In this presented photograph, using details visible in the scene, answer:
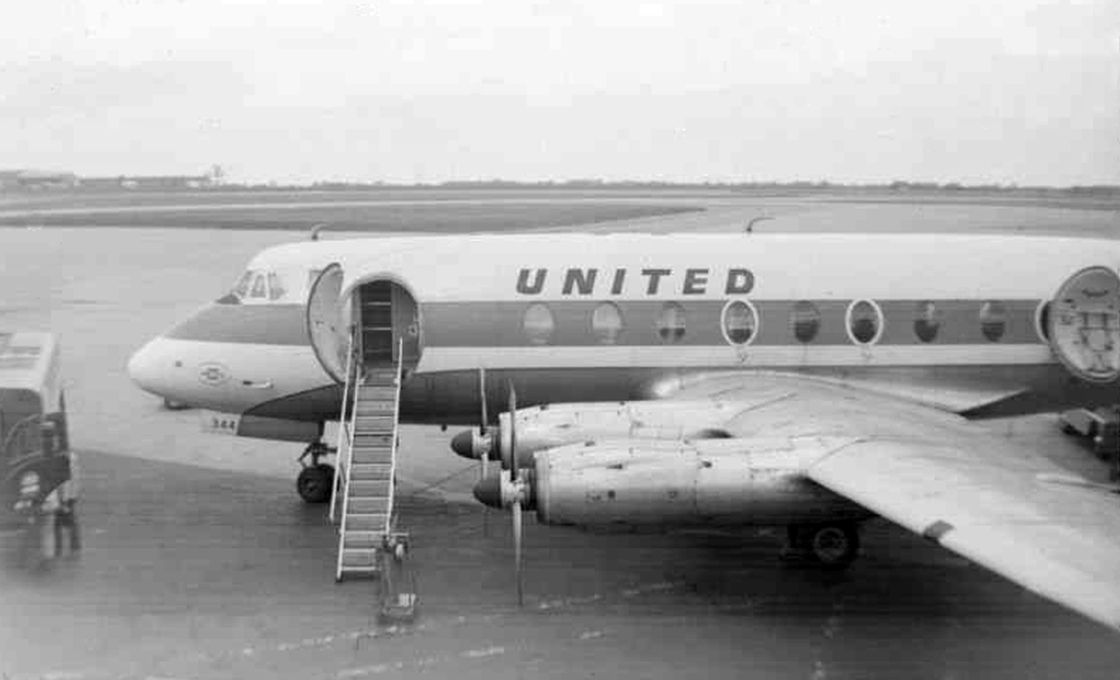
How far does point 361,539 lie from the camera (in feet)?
38.6

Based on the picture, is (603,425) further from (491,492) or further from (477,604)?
(477,604)

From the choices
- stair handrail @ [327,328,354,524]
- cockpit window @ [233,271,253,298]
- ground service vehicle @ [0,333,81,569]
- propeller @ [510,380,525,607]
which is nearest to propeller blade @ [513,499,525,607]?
propeller @ [510,380,525,607]

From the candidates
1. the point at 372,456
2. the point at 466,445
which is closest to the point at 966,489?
the point at 466,445

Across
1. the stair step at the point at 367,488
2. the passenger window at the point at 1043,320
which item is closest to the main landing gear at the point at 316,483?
the stair step at the point at 367,488

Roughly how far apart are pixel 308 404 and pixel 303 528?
1823mm

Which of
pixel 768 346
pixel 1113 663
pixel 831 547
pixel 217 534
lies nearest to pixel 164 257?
pixel 217 534

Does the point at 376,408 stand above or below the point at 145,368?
below

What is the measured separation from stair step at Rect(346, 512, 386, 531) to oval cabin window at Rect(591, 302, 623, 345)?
372cm

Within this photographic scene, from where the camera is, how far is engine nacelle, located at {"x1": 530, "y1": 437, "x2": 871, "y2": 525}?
32.8ft

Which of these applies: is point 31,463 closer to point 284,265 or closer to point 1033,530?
point 284,265

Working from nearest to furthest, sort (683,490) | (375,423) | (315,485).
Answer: (683,490) → (375,423) → (315,485)

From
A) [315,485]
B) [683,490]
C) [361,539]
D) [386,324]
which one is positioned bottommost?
[315,485]

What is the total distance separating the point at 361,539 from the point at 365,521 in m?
0.29

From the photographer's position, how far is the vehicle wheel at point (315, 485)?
571 inches
